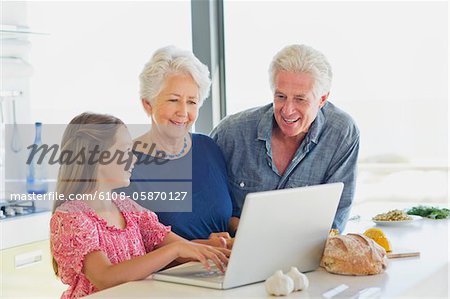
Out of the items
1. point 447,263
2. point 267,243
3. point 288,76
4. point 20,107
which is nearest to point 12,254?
point 20,107

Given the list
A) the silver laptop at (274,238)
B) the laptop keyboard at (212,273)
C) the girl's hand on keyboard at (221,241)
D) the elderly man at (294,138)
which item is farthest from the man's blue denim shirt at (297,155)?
the laptop keyboard at (212,273)

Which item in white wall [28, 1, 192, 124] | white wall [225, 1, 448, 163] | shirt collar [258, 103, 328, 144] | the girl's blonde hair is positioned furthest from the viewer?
white wall [28, 1, 192, 124]

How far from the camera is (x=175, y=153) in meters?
2.54

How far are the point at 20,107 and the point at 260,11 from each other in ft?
4.66

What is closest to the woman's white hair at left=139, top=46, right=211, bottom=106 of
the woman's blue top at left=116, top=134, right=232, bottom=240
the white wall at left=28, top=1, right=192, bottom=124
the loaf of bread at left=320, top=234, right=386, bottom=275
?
the woman's blue top at left=116, top=134, right=232, bottom=240

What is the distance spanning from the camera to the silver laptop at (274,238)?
177 centimetres

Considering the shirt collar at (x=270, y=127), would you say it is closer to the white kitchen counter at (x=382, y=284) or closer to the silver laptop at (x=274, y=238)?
the white kitchen counter at (x=382, y=284)

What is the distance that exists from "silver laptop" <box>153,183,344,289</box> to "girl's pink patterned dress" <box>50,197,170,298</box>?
0.23 metres

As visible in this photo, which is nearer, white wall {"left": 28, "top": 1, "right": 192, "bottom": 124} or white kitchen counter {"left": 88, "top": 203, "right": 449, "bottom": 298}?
white kitchen counter {"left": 88, "top": 203, "right": 449, "bottom": 298}

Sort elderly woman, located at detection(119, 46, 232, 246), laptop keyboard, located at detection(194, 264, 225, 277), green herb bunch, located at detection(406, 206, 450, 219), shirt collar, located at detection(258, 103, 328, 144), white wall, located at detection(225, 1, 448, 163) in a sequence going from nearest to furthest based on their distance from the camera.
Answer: laptop keyboard, located at detection(194, 264, 225, 277) → elderly woman, located at detection(119, 46, 232, 246) → shirt collar, located at detection(258, 103, 328, 144) → green herb bunch, located at detection(406, 206, 450, 219) → white wall, located at detection(225, 1, 448, 163)

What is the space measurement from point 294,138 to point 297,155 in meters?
0.09

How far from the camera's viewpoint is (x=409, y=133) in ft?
12.7

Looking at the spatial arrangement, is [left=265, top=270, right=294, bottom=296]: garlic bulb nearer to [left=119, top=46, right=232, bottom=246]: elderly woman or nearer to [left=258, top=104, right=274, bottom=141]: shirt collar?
[left=119, top=46, right=232, bottom=246]: elderly woman

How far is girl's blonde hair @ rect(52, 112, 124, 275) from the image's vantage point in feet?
7.03
